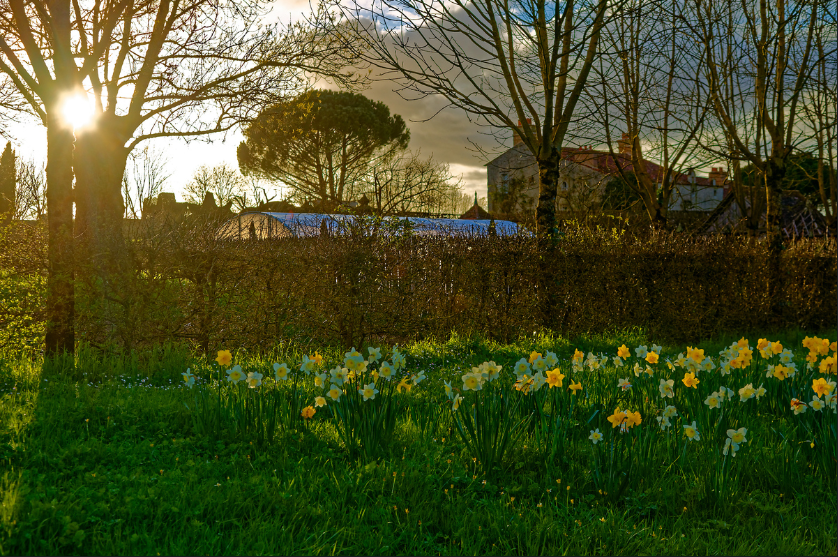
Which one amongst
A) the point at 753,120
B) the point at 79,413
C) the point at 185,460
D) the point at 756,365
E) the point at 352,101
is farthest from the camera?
the point at 352,101

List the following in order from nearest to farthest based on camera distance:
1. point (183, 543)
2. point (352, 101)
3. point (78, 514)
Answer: point (183, 543) → point (78, 514) → point (352, 101)

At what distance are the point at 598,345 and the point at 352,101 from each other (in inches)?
911

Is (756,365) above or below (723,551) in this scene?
above

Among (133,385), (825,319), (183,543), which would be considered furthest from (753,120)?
(183,543)

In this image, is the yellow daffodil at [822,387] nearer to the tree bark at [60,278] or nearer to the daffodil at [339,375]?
the daffodil at [339,375]

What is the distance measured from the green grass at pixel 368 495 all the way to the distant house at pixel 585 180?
6.46 m

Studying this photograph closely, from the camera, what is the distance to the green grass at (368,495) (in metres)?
2.54

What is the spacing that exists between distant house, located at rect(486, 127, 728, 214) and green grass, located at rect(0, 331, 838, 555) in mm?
6456

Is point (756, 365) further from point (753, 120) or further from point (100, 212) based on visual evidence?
point (753, 120)

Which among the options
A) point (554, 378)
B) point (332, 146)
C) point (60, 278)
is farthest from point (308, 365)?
point (332, 146)

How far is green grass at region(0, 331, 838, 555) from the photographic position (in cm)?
254

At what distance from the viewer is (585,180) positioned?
16938 mm

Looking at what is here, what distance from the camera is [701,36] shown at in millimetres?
10422

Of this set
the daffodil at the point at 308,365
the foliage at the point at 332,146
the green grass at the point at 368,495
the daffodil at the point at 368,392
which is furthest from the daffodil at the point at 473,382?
the foliage at the point at 332,146
